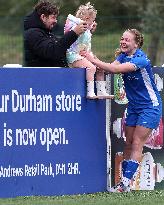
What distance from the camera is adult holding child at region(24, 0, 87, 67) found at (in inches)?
420

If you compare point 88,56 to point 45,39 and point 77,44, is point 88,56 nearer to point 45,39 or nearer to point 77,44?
point 77,44

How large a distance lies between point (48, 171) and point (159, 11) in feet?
60.3

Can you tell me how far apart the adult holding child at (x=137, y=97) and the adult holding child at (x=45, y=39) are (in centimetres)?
35

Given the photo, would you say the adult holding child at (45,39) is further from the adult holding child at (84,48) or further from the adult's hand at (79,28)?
the adult holding child at (84,48)

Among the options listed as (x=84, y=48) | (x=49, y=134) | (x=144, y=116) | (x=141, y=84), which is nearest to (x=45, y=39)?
(x=84, y=48)

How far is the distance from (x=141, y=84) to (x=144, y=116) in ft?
1.14

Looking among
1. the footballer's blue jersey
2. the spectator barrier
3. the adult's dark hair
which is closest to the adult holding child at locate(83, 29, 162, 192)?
the footballer's blue jersey

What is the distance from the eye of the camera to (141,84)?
433 inches

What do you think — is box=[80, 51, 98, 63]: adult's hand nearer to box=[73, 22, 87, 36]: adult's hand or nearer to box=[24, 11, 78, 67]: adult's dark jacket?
box=[24, 11, 78, 67]: adult's dark jacket

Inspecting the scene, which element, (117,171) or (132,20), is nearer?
(117,171)

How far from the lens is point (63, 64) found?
36.4 ft

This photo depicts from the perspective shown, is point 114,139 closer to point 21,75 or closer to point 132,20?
point 21,75

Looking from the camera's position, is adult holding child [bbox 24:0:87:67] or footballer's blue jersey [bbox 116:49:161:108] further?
footballer's blue jersey [bbox 116:49:161:108]

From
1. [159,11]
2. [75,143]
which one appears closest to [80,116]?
[75,143]
